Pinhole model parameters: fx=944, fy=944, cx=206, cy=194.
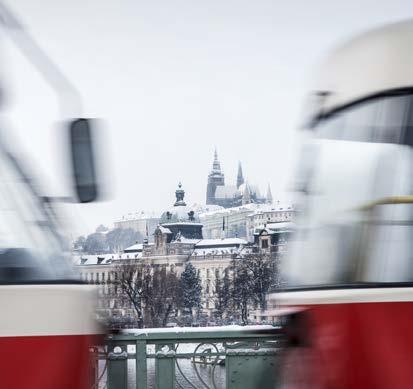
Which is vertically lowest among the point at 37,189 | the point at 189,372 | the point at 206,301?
the point at 206,301

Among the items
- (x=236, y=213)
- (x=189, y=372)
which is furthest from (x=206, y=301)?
(x=189, y=372)

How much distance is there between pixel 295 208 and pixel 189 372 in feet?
15.0

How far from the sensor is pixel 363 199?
369 cm

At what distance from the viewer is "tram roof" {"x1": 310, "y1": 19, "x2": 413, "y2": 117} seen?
376 cm

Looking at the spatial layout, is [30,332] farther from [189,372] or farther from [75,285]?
[189,372]

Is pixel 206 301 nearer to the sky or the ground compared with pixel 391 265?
nearer to the ground

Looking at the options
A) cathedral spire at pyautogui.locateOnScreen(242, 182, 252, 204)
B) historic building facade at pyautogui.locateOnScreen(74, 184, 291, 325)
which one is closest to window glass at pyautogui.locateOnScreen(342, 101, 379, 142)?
historic building facade at pyautogui.locateOnScreen(74, 184, 291, 325)

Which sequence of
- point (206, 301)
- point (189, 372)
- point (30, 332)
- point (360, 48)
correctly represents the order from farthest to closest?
1. point (206, 301)
2. point (189, 372)
3. point (360, 48)
4. point (30, 332)

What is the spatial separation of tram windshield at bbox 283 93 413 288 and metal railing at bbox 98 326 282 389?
482 cm

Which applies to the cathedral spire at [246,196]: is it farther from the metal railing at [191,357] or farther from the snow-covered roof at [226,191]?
the metal railing at [191,357]

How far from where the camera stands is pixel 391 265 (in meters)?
3.53

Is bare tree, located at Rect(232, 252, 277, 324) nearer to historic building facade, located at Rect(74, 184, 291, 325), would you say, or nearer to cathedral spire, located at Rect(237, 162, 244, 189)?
historic building facade, located at Rect(74, 184, 291, 325)

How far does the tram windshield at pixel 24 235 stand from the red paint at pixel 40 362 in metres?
0.23

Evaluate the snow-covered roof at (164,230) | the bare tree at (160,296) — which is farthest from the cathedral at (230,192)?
the bare tree at (160,296)
